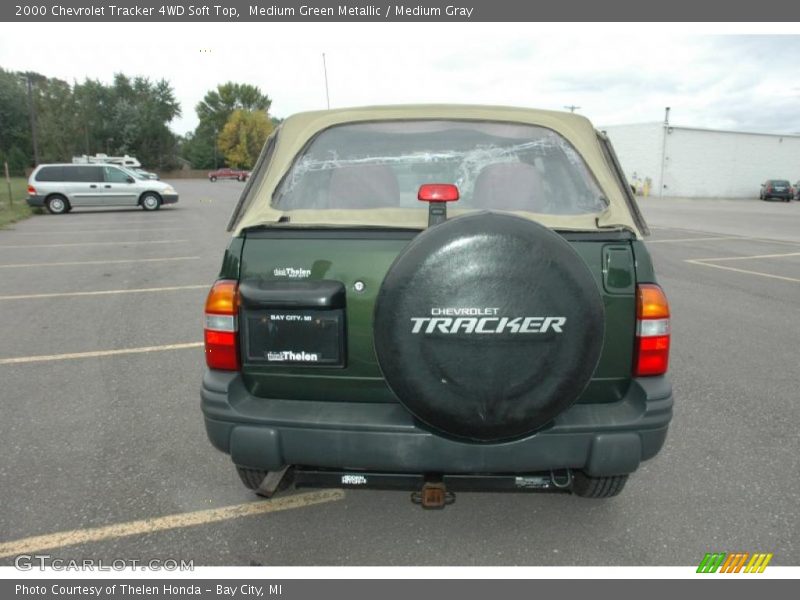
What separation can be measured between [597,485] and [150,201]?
73.4ft

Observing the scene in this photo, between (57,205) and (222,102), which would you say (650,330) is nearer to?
(57,205)

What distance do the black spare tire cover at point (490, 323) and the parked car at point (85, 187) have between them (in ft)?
72.2

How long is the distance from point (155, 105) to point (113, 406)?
304 feet

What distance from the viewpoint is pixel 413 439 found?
2.12 meters

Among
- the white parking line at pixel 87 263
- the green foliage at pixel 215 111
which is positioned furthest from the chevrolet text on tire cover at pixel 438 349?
the green foliage at pixel 215 111

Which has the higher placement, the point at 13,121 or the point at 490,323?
the point at 13,121

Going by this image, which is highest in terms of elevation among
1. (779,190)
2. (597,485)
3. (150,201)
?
(150,201)

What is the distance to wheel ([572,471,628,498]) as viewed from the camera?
2.48 metres

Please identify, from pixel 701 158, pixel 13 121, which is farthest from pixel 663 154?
pixel 13 121

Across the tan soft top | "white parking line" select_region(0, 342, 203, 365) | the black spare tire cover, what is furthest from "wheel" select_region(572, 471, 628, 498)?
"white parking line" select_region(0, 342, 203, 365)

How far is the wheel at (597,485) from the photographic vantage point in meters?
2.48

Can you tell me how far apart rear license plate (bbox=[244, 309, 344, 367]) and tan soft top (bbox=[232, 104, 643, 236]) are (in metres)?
0.38
